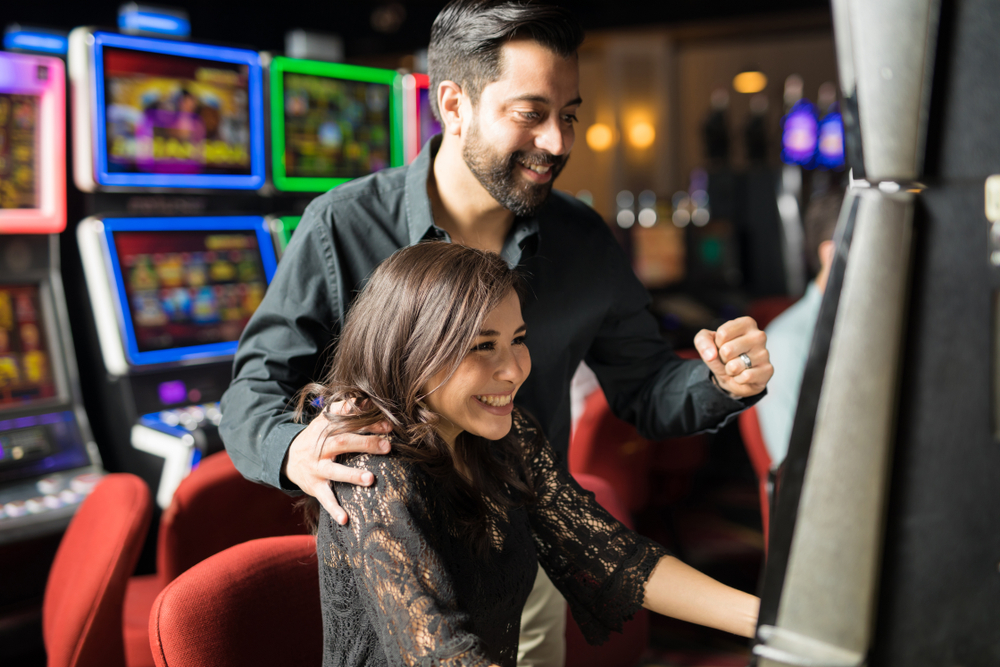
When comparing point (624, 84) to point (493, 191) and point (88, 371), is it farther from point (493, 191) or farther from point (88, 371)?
point (493, 191)

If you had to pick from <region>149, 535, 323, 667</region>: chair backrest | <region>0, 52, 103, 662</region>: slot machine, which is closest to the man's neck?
<region>149, 535, 323, 667</region>: chair backrest

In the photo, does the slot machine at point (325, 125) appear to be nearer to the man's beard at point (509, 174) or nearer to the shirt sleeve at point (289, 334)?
the shirt sleeve at point (289, 334)

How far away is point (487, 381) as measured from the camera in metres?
0.99

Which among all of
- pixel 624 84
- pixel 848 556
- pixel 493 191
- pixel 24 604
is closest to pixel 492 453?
pixel 493 191

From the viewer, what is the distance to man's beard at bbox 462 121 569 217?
1154mm

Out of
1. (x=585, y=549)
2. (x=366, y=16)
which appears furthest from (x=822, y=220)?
(x=366, y=16)

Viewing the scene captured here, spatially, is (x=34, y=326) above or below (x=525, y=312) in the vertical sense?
below

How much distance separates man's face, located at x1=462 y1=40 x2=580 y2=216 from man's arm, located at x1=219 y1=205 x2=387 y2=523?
0.30 metres

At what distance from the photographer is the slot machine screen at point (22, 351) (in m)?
2.32

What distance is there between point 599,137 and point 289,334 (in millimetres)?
7462

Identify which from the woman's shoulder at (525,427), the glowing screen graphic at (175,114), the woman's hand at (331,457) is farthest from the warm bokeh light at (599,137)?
the woman's hand at (331,457)

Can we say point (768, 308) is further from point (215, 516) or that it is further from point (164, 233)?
point (215, 516)

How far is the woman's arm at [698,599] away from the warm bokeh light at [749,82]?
8.02 m

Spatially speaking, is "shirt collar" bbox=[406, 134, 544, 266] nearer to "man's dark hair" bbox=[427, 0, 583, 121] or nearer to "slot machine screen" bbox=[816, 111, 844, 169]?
"man's dark hair" bbox=[427, 0, 583, 121]
